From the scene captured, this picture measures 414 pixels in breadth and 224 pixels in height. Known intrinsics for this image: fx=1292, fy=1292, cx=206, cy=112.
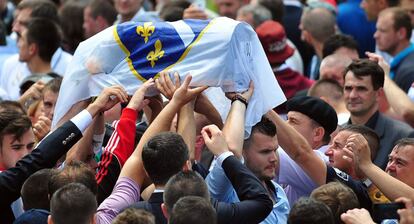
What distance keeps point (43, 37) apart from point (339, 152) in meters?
4.59

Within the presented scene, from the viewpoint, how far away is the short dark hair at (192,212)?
21.4 feet

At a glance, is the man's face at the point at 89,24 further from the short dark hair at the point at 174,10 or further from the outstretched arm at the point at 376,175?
the outstretched arm at the point at 376,175

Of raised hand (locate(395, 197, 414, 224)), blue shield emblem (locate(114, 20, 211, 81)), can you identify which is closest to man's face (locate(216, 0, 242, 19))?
blue shield emblem (locate(114, 20, 211, 81))

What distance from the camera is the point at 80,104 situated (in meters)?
8.61

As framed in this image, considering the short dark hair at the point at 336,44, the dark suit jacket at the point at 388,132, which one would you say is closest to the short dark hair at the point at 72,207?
the dark suit jacket at the point at 388,132

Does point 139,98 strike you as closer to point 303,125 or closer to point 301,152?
point 301,152

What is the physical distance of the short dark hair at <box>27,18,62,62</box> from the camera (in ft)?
40.9

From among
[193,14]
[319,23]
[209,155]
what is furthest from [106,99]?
[319,23]

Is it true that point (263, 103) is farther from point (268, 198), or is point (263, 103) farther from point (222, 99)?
point (268, 198)

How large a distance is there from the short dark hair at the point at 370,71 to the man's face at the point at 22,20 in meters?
4.46

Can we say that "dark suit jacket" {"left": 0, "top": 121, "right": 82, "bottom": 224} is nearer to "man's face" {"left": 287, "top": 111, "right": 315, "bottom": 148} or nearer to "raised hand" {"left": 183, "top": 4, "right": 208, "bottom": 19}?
"man's face" {"left": 287, "top": 111, "right": 315, "bottom": 148}

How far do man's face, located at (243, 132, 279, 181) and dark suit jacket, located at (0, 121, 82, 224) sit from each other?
1.11m

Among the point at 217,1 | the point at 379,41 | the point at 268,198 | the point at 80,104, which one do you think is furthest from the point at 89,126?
the point at 217,1

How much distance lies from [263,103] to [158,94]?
704mm
